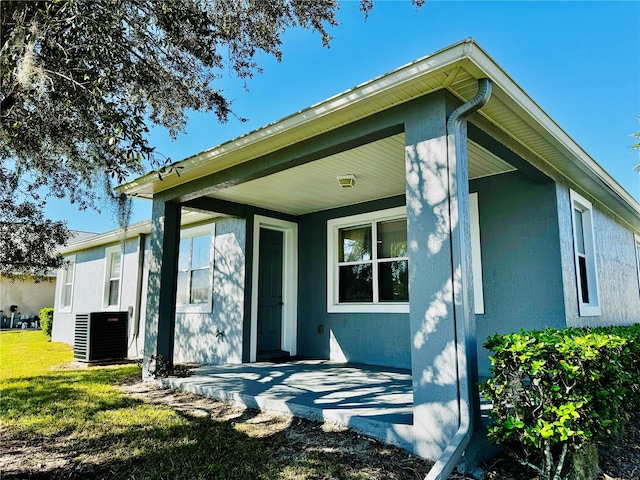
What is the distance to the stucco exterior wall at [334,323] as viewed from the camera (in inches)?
252

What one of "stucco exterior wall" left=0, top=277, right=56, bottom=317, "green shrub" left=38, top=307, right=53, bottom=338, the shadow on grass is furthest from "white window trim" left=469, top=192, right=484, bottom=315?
"stucco exterior wall" left=0, top=277, right=56, bottom=317

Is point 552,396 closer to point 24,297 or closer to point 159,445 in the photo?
point 159,445

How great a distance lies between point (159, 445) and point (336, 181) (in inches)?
151

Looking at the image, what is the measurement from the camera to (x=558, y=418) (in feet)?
8.55

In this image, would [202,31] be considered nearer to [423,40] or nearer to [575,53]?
[423,40]

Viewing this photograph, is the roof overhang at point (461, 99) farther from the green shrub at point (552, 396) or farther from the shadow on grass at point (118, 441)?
the shadow on grass at point (118, 441)

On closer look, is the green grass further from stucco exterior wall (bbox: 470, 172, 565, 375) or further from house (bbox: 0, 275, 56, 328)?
house (bbox: 0, 275, 56, 328)

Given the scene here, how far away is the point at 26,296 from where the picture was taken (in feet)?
64.8

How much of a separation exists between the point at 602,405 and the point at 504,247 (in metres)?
2.72

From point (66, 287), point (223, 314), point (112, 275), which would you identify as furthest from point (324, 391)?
point (66, 287)

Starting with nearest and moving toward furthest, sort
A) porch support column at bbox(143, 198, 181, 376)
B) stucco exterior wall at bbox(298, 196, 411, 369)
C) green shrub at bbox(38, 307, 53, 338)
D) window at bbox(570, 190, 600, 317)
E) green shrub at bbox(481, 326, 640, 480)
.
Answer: green shrub at bbox(481, 326, 640, 480) < window at bbox(570, 190, 600, 317) < porch support column at bbox(143, 198, 181, 376) < stucco exterior wall at bbox(298, 196, 411, 369) < green shrub at bbox(38, 307, 53, 338)

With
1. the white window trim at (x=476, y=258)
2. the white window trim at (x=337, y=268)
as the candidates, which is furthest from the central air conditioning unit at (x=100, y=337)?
the white window trim at (x=476, y=258)

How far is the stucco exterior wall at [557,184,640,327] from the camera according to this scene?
4.98 meters

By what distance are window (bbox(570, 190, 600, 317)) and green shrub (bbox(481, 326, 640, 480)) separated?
299 cm
